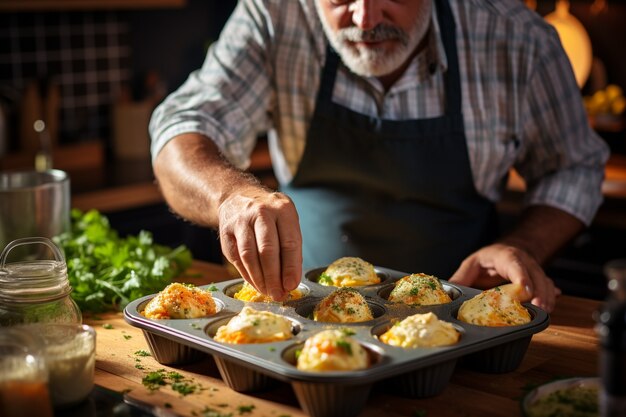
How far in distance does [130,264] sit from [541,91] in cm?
135

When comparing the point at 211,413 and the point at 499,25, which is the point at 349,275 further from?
the point at 499,25

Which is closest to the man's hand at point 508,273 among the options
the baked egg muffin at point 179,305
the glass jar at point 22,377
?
the baked egg muffin at point 179,305

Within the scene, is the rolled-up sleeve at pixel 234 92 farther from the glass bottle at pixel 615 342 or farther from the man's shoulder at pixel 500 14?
the glass bottle at pixel 615 342

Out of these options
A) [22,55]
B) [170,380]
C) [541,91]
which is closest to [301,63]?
[541,91]

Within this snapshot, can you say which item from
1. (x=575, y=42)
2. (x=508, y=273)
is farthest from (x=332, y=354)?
(x=575, y=42)

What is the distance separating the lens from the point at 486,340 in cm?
156

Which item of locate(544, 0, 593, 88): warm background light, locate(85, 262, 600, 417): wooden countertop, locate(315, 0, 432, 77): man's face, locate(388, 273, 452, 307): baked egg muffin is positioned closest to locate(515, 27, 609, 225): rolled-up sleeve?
locate(315, 0, 432, 77): man's face

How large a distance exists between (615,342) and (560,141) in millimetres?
Result: 1677

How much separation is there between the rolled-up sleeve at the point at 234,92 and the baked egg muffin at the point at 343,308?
0.86 metres

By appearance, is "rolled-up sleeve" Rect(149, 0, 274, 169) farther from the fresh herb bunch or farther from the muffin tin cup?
the muffin tin cup

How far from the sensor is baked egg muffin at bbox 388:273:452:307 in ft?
6.02

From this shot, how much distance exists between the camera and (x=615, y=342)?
43.7 inches

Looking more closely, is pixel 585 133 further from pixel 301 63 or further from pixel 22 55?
pixel 22 55

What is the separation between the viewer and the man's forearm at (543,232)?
96.0 inches
